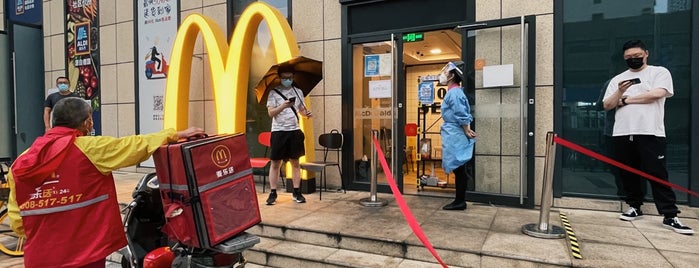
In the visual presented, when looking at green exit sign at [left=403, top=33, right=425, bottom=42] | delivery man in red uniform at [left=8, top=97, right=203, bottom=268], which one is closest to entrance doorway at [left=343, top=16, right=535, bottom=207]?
green exit sign at [left=403, top=33, right=425, bottom=42]

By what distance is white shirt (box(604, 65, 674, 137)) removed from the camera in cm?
393

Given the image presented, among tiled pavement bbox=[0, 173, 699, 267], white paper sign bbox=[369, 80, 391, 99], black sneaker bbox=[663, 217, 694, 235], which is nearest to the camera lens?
tiled pavement bbox=[0, 173, 699, 267]

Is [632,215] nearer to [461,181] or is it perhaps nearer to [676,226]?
[676,226]

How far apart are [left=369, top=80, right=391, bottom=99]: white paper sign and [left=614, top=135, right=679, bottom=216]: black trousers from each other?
276cm

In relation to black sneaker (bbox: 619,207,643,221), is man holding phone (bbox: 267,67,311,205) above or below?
above

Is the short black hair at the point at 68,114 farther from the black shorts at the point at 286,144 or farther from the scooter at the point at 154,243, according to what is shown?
the black shorts at the point at 286,144

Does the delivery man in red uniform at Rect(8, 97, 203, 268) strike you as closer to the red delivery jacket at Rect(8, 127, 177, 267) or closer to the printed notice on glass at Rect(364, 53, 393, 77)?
the red delivery jacket at Rect(8, 127, 177, 267)

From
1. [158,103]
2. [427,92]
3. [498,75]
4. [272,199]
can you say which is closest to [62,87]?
[158,103]

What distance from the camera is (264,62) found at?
6820 millimetres

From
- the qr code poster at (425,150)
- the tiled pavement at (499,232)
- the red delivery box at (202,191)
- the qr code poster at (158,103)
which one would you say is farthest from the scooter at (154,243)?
the qr code poster at (158,103)

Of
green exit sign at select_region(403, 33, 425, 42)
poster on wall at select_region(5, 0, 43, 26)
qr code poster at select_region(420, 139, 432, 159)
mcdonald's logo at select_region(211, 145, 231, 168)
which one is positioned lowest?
qr code poster at select_region(420, 139, 432, 159)

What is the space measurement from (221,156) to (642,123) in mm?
3958

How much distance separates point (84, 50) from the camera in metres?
8.77

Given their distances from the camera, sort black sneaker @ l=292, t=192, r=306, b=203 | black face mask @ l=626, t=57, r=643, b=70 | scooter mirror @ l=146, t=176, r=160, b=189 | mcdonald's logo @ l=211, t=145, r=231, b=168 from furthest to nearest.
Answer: black sneaker @ l=292, t=192, r=306, b=203
black face mask @ l=626, t=57, r=643, b=70
scooter mirror @ l=146, t=176, r=160, b=189
mcdonald's logo @ l=211, t=145, r=231, b=168
